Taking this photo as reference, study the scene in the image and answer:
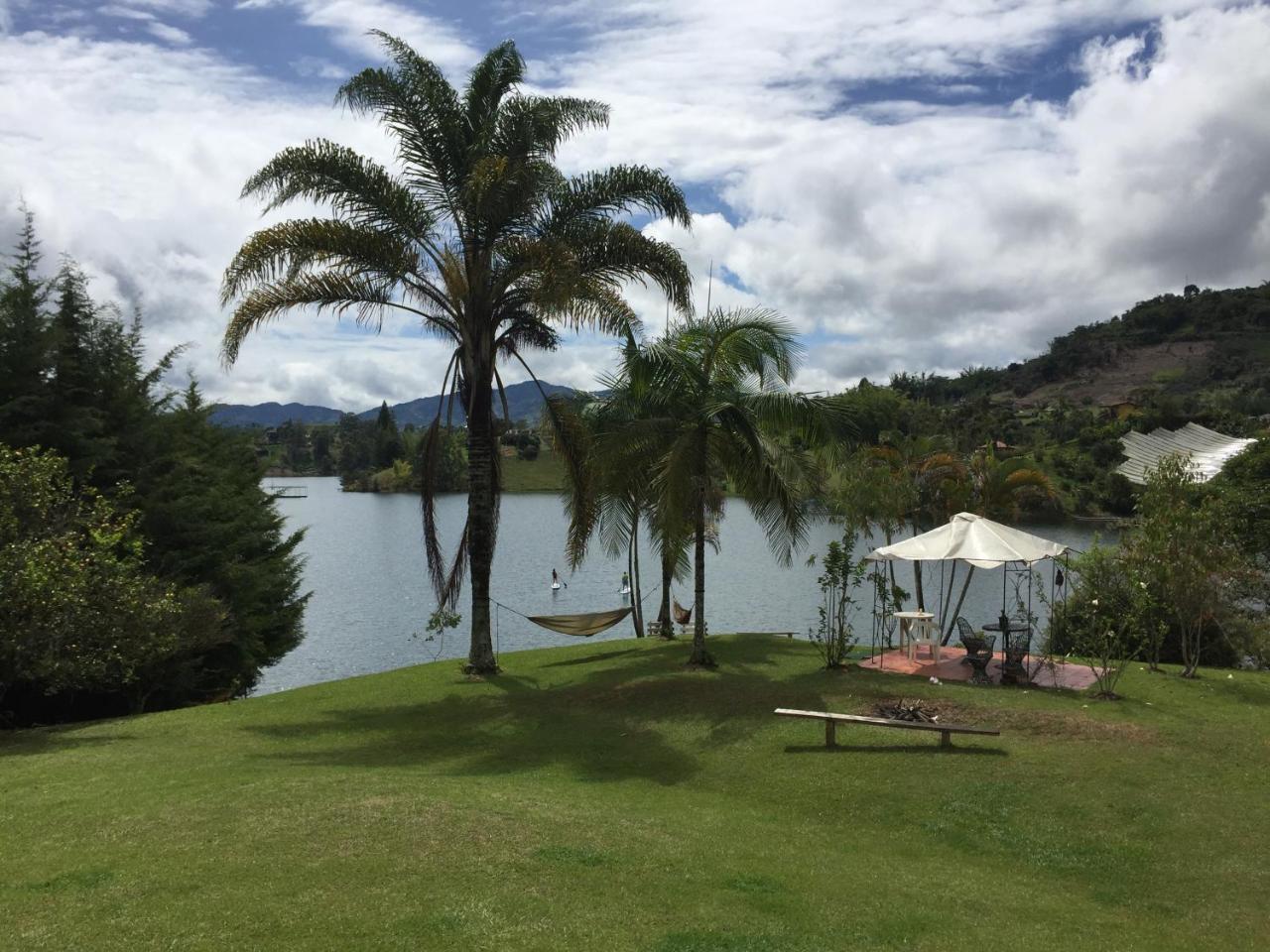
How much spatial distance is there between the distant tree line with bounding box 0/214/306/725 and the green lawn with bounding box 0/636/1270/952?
143cm

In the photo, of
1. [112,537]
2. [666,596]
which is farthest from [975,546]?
[112,537]

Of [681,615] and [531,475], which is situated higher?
[531,475]

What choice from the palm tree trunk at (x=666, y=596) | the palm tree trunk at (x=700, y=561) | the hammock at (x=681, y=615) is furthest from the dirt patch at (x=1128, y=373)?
the palm tree trunk at (x=700, y=561)

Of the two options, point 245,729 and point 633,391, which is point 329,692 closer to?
point 245,729

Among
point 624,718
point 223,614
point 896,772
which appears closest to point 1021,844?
point 896,772

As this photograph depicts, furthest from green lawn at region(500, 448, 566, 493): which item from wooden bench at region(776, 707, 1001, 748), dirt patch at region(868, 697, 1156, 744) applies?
wooden bench at region(776, 707, 1001, 748)

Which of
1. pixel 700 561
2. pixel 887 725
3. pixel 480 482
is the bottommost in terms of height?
pixel 887 725

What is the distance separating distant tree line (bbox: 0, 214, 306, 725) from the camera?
11.7 meters

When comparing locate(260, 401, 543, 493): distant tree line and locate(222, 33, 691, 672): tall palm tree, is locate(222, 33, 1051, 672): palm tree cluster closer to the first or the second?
locate(222, 33, 691, 672): tall palm tree

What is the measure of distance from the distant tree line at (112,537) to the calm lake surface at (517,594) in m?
3.59

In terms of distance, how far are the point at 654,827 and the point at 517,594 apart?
2853 centimetres

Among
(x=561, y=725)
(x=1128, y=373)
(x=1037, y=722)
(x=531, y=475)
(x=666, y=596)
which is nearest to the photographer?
(x=1037, y=722)

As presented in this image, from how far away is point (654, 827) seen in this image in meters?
7.63

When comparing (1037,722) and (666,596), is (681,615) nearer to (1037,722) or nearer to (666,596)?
(666,596)
